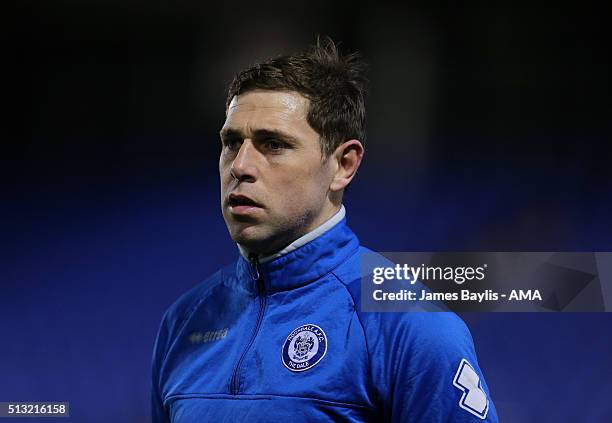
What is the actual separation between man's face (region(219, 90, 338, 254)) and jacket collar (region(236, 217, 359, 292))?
3 cm

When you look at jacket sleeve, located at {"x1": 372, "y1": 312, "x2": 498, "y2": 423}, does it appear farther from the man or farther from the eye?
the eye

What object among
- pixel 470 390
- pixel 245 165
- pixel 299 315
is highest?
pixel 245 165

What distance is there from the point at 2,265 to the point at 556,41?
1.33 meters

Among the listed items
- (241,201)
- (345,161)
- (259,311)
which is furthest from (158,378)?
(345,161)

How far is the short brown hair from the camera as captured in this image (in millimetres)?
1255

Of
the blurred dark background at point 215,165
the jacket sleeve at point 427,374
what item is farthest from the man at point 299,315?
the blurred dark background at point 215,165

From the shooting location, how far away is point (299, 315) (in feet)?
3.89

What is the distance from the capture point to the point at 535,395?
1576mm

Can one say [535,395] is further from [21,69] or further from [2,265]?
[21,69]

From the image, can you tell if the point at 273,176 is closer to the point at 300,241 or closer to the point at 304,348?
the point at 300,241

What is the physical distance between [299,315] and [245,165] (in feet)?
0.80

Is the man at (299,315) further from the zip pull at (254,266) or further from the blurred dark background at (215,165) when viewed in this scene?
the blurred dark background at (215,165)

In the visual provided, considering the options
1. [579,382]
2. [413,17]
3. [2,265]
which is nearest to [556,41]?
[413,17]

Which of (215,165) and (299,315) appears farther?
(215,165)
